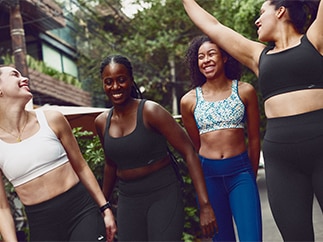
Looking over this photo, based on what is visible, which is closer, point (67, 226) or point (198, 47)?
point (67, 226)

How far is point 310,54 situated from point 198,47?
4.42 feet

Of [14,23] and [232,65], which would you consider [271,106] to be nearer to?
[232,65]

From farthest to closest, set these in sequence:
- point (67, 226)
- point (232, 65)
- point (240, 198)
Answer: point (232, 65) < point (240, 198) < point (67, 226)

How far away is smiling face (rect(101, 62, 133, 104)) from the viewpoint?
330 centimetres

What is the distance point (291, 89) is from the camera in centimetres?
276

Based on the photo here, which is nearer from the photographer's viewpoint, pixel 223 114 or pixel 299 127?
pixel 299 127

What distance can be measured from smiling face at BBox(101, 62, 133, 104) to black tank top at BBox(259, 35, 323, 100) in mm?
995

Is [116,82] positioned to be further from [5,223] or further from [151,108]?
[5,223]

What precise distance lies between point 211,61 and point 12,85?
1.53 metres

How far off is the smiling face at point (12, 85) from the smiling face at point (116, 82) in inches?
21.7

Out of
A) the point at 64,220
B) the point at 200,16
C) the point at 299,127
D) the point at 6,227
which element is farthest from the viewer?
the point at 200,16

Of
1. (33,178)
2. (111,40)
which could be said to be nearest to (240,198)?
(33,178)

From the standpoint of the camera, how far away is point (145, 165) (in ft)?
10.6

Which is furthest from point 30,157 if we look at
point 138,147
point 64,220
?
point 138,147
